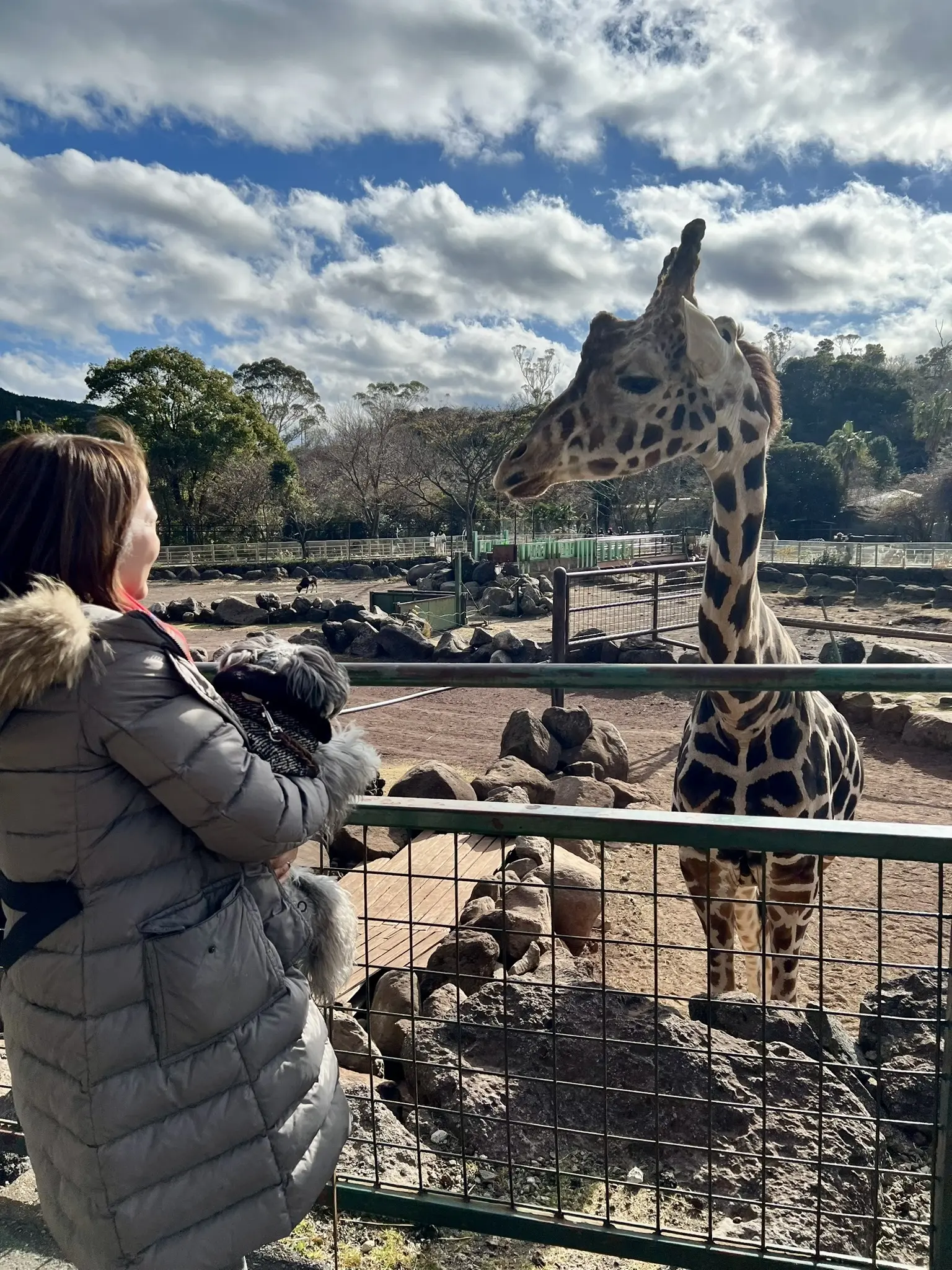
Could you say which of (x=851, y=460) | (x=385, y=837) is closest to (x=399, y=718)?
(x=385, y=837)

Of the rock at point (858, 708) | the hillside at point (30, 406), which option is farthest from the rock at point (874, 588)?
the hillside at point (30, 406)

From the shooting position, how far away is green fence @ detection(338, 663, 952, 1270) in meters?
1.97

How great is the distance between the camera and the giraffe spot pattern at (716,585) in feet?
12.8

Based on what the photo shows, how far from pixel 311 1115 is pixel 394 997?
215 cm

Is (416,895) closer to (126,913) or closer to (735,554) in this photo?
(735,554)

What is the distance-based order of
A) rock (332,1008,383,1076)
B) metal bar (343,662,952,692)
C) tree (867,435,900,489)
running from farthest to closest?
tree (867,435,900,489) → rock (332,1008,383,1076) → metal bar (343,662,952,692)

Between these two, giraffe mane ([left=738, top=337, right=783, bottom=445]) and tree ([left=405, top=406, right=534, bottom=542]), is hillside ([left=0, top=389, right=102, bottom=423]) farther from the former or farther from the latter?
giraffe mane ([left=738, top=337, right=783, bottom=445])

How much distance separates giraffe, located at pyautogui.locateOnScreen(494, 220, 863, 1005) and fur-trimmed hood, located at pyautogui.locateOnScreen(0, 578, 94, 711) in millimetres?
2645

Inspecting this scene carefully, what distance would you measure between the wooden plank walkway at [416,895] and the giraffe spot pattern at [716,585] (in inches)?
59.1

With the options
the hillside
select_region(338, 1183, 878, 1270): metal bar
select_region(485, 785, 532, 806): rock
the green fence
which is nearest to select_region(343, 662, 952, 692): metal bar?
the green fence

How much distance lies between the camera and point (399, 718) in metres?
11.3

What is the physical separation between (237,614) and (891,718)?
15.6 m

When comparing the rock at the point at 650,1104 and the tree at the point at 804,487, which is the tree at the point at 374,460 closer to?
the tree at the point at 804,487

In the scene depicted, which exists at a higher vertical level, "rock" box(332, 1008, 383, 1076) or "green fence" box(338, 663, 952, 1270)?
"green fence" box(338, 663, 952, 1270)
